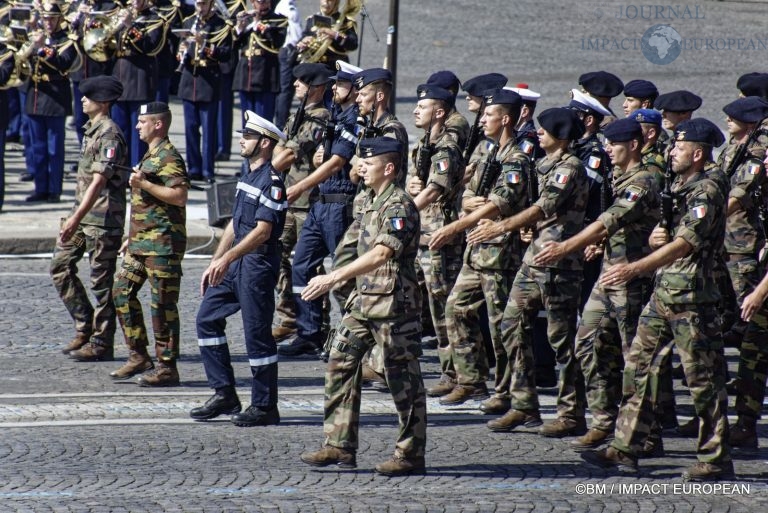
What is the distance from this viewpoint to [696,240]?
8.23m

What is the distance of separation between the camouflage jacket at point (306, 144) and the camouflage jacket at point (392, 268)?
355 cm

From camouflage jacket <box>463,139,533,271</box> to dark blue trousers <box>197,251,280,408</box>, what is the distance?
60.5 inches

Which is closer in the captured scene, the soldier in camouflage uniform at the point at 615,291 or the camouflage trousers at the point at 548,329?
the soldier in camouflage uniform at the point at 615,291

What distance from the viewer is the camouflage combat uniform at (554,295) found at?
9.45 m

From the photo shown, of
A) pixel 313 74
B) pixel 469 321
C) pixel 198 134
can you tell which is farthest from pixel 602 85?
pixel 198 134

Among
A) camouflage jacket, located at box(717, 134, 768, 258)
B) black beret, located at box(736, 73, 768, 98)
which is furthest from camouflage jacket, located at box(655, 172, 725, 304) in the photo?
black beret, located at box(736, 73, 768, 98)

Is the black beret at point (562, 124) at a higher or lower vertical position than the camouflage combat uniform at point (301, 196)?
higher

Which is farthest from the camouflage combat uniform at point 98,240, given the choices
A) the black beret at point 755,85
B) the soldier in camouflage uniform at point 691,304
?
the black beret at point 755,85

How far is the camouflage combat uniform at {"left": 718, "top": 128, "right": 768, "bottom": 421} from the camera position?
919 centimetres

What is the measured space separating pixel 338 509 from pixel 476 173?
139 inches

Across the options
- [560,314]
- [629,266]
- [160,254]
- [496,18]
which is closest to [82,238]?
[160,254]

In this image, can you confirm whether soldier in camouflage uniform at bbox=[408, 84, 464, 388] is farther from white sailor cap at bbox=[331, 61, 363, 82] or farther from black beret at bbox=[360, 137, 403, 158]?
black beret at bbox=[360, 137, 403, 158]

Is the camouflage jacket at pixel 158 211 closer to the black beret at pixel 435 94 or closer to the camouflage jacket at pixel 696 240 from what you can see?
the black beret at pixel 435 94

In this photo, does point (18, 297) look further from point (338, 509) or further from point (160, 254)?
point (338, 509)
